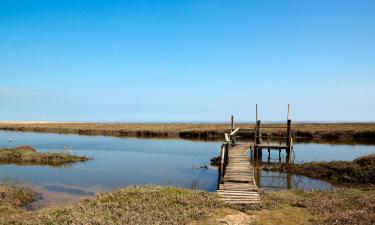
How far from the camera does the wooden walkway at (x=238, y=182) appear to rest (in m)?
17.3

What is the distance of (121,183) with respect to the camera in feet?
89.9

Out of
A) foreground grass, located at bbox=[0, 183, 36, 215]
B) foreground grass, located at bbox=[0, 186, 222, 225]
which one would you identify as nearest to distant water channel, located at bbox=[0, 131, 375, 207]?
foreground grass, located at bbox=[0, 183, 36, 215]

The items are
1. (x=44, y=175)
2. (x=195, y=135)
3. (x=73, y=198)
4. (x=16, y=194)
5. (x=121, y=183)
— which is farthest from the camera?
(x=195, y=135)

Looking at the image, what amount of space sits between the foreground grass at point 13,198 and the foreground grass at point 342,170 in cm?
2049

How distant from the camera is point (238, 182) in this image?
21.5m

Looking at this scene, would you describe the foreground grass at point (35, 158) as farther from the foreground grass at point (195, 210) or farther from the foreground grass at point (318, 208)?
the foreground grass at point (318, 208)

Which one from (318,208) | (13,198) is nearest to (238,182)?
(318,208)

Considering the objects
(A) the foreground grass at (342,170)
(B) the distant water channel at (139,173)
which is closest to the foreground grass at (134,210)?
(B) the distant water channel at (139,173)

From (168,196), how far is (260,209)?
4.32 meters

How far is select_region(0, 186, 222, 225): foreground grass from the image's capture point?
43.6ft

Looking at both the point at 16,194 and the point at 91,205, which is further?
the point at 16,194

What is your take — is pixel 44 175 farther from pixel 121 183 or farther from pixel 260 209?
pixel 260 209

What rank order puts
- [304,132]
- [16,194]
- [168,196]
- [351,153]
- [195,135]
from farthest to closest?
1. [195,135]
2. [304,132]
3. [351,153]
4. [16,194]
5. [168,196]

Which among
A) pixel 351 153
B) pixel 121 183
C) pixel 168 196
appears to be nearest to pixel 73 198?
pixel 121 183
